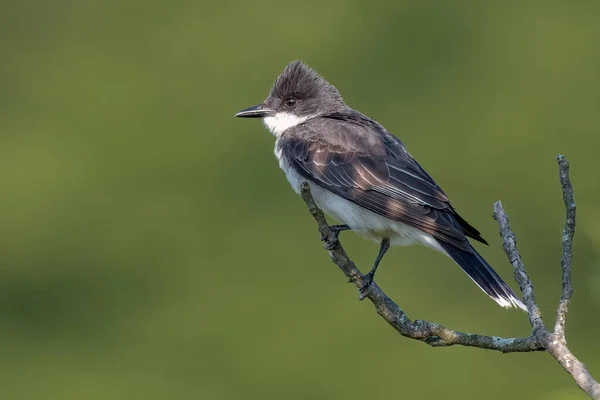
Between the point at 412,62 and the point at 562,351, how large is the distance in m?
6.61

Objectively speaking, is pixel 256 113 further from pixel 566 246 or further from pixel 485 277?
pixel 566 246

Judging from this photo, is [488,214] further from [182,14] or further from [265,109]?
[182,14]

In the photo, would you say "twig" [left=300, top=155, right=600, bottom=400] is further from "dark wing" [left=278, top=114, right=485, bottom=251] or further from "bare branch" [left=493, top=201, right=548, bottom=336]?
"dark wing" [left=278, top=114, right=485, bottom=251]

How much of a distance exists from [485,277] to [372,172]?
0.83m

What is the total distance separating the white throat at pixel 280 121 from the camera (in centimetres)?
581

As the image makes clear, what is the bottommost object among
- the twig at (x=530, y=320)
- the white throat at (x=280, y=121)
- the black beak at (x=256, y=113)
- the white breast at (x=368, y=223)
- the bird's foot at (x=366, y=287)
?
the twig at (x=530, y=320)

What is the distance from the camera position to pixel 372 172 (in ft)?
16.5

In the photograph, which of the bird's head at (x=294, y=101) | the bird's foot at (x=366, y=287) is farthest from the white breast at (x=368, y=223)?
the bird's head at (x=294, y=101)

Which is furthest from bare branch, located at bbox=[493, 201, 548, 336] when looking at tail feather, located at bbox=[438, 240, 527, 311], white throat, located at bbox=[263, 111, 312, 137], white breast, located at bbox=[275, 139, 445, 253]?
white throat, located at bbox=[263, 111, 312, 137]

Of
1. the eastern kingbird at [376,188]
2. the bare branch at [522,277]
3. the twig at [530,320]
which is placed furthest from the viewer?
the eastern kingbird at [376,188]

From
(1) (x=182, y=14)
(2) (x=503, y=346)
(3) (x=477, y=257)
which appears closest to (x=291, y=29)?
(1) (x=182, y=14)

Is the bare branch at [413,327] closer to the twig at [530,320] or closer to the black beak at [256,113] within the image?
the twig at [530,320]

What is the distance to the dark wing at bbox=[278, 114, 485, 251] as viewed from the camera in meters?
4.73

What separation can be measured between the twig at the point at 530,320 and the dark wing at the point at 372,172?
2.42 feet
